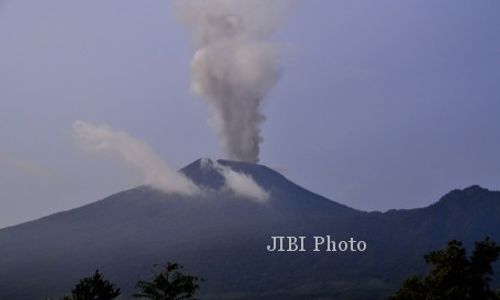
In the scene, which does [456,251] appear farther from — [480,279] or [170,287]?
[170,287]

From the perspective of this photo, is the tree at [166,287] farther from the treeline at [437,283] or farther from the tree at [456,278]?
the tree at [456,278]

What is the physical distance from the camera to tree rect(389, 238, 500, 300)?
2652 centimetres

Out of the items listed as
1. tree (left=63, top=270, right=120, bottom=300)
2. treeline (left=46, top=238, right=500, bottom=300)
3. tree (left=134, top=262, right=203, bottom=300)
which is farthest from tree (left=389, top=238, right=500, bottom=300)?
tree (left=63, top=270, right=120, bottom=300)

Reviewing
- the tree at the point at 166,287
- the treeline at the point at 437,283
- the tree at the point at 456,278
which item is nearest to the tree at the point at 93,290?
the treeline at the point at 437,283

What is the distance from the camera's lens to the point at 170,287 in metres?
25.4

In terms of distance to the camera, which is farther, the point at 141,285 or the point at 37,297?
the point at 37,297

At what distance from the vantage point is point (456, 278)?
27078mm

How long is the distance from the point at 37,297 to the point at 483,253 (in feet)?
613

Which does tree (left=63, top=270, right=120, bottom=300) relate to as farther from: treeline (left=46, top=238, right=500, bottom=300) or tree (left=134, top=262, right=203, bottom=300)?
tree (left=134, top=262, right=203, bottom=300)

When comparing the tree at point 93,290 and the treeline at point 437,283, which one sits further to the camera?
the tree at point 93,290

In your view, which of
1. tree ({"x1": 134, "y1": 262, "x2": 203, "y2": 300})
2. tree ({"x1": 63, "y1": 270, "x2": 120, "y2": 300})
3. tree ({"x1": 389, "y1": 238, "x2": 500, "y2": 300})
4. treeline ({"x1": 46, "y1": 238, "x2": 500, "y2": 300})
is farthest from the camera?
tree ({"x1": 63, "y1": 270, "x2": 120, "y2": 300})

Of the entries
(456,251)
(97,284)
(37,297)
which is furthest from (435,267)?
(37,297)

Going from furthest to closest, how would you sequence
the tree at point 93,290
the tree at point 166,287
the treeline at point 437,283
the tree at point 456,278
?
the tree at point 93,290 < the tree at point 456,278 < the treeline at point 437,283 < the tree at point 166,287

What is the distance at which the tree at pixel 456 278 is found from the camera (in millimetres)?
26516
